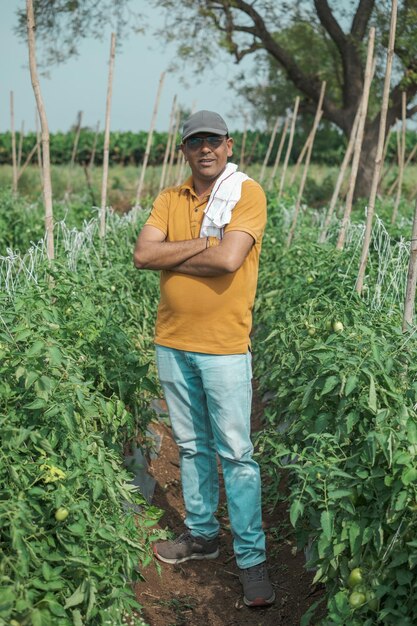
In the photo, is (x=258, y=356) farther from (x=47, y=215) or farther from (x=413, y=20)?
(x=413, y=20)

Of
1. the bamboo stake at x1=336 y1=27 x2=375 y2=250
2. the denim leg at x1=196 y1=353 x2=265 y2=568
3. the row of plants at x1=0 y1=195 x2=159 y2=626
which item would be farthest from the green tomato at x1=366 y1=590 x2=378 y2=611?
the bamboo stake at x1=336 y1=27 x2=375 y2=250

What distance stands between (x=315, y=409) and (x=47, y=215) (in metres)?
1.86

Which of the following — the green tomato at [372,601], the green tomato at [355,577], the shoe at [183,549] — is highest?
the green tomato at [355,577]

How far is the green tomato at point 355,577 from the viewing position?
7.55ft

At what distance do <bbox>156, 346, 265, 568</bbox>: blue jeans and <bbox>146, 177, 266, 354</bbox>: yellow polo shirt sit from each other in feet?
0.18

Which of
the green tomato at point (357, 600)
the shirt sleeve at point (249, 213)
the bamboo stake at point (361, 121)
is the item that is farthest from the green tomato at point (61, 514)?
the bamboo stake at point (361, 121)

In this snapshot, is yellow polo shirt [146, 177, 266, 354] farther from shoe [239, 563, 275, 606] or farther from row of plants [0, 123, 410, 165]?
row of plants [0, 123, 410, 165]

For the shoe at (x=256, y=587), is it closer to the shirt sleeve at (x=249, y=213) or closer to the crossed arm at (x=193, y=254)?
the crossed arm at (x=193, y=254)

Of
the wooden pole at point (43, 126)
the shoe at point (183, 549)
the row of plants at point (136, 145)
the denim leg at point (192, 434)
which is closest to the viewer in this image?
the denim leg at point (192, 434)

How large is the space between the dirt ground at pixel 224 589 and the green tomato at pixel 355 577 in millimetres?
688

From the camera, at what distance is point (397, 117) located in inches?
589

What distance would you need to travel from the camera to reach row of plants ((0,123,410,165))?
24000mm

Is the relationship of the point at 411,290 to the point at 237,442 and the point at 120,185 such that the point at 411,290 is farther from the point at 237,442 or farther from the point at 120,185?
the point at 120,185

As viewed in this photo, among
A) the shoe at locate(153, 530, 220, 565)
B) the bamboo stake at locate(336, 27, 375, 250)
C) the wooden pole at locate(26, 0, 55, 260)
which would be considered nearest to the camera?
the shoe at locate(153, 530, 220, 565)
